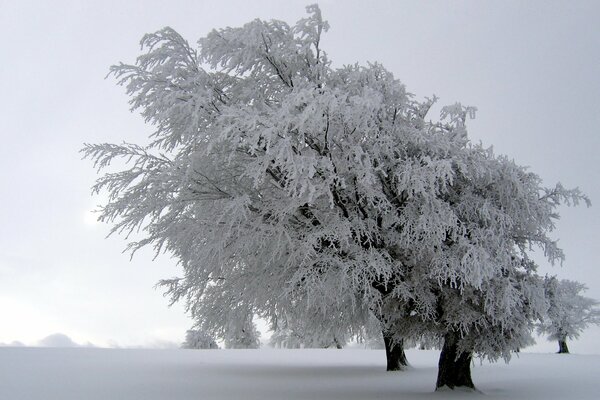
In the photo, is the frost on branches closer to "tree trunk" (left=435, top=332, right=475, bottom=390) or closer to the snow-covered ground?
"tree trunk" (left=435, top=332, right=475, bottom=390)

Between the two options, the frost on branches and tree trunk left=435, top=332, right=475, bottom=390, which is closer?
the frost on branches

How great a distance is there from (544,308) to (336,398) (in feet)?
15.3

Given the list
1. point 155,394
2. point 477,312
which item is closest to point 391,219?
point 477,312

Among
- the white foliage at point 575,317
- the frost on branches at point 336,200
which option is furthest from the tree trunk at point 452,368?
the white foliage at point 575,317

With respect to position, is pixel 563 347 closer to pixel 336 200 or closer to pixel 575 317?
pixel 575 317

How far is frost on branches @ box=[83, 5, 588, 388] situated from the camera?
10.5 m

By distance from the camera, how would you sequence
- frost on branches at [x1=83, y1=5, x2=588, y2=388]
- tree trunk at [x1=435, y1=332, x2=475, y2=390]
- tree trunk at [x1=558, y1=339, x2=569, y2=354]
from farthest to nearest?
1. tree trunk at [x1=558, y1=339, x2=569, y2=354]
2. tree trunk at [x1=435, y1=332, x2=475, y2=390]
3. frost on branches at [x1=83, y1=5, x2=588, y2=388]

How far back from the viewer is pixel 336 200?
11133mm

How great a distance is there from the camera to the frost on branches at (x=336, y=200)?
1050 centimetres

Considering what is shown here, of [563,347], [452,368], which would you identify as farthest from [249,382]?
[563,347]

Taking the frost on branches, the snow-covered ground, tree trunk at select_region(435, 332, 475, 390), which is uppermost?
the frost on branches

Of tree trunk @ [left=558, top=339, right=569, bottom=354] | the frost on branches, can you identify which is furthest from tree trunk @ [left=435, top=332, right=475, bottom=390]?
tree trunk @ [left=558, top=339, right=569, bottom=354]

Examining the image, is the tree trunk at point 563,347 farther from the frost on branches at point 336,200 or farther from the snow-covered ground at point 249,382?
the frost on branches at point 336,200

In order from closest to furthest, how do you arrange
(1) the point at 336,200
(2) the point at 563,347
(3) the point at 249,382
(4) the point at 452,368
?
(1) the point at 336,200 → (4) the point at 452,368 → (3) the point at 249,382 → (2) the point at 563,347
